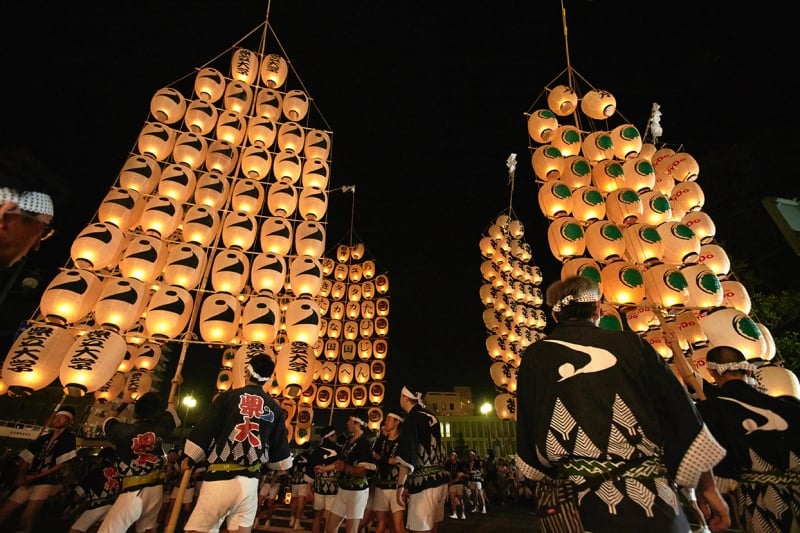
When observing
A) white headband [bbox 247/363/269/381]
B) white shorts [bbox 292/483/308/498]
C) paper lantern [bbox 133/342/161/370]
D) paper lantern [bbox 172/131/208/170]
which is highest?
paper lantern [bbox 172/131/208/170]

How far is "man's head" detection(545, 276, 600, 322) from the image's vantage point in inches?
89.4

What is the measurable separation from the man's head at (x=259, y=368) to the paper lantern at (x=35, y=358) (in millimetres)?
4408

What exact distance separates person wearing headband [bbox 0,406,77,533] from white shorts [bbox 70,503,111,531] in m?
1.01

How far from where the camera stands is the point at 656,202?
27.2ft

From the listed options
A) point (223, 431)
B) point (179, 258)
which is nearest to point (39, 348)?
point (179, 258)

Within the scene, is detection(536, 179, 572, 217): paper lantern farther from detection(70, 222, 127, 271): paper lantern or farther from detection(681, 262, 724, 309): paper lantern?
detection(70, 222, 127, 271): paper lantern

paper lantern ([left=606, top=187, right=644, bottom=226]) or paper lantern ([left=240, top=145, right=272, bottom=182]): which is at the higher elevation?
paper lantern ([left=240, top=145, right=272, bottom=182])

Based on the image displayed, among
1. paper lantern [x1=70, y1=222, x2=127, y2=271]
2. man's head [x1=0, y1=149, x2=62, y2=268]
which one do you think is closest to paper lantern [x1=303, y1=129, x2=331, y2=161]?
paper lantern [x1=70, y1=222, x2=127, y2=271]

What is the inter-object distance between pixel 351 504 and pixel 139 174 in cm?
773

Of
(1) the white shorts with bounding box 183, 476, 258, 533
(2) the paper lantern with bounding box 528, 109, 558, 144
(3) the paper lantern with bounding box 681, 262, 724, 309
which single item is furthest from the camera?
(2) the paper lantern with bounding box 528, 109, 558, 144

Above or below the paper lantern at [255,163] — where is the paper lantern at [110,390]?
below

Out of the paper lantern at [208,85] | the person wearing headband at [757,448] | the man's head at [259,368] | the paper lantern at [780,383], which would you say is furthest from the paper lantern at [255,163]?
the paper lantern at [780,383]

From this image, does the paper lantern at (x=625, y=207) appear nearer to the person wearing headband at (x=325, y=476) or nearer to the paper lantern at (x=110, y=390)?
the person wearing headband at (x=325, y=476)

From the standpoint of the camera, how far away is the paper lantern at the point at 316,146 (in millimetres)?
10695
